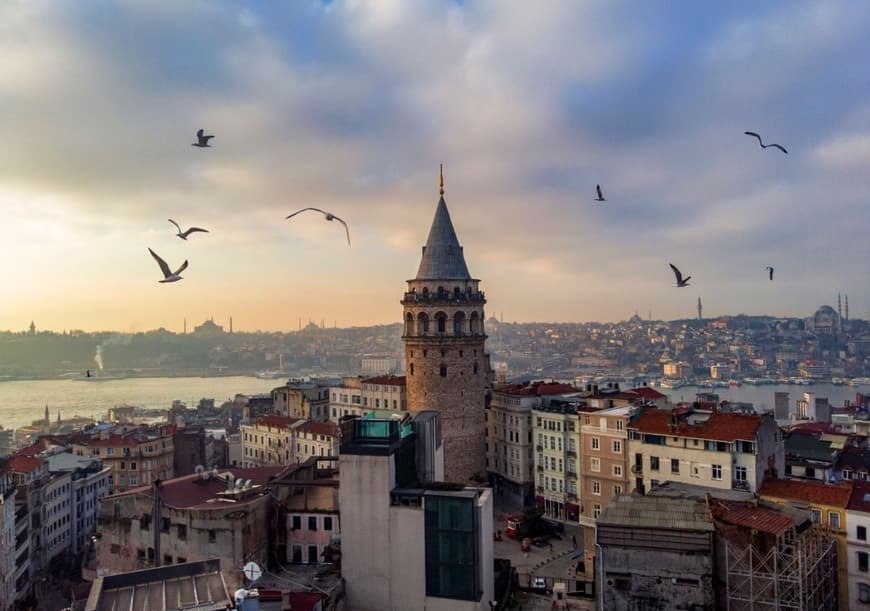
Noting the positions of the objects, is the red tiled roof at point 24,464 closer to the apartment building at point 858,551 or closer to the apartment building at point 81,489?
the apartment building at point 81,489

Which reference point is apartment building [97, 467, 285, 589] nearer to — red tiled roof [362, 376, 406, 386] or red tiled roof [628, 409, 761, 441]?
red tiled roof [628, 409, 761, 441]

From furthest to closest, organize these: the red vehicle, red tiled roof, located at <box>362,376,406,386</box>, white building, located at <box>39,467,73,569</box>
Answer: red tiled roof, located at <box>362,376,406,386</box> → the red vehicle → white building, located at <box>39,467,73,569</box>

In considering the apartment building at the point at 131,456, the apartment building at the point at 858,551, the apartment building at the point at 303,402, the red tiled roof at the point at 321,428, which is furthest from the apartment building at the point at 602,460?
the apartment building at the point at 303,402

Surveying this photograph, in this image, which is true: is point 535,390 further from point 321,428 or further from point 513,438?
point 321,428

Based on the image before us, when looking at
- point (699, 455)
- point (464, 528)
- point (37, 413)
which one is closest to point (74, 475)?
point (464, 528)

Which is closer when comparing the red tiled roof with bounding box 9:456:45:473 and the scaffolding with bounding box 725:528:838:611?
the scaffolding with bounding box 725:528:838:611

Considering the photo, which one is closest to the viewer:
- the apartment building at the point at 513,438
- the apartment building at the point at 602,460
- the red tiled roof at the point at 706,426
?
the red tiled roof at the point at 706,426

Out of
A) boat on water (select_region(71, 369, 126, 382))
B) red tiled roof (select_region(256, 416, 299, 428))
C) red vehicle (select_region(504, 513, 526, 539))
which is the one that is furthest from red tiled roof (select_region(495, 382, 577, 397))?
boat on water (select_region(71, 369, 126, 382))

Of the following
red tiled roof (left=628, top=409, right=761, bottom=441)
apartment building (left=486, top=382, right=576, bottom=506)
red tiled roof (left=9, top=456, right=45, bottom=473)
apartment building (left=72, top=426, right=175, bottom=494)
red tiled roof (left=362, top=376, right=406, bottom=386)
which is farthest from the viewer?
red tiled roof (left=362, top=376, right=406, bottom=386)
